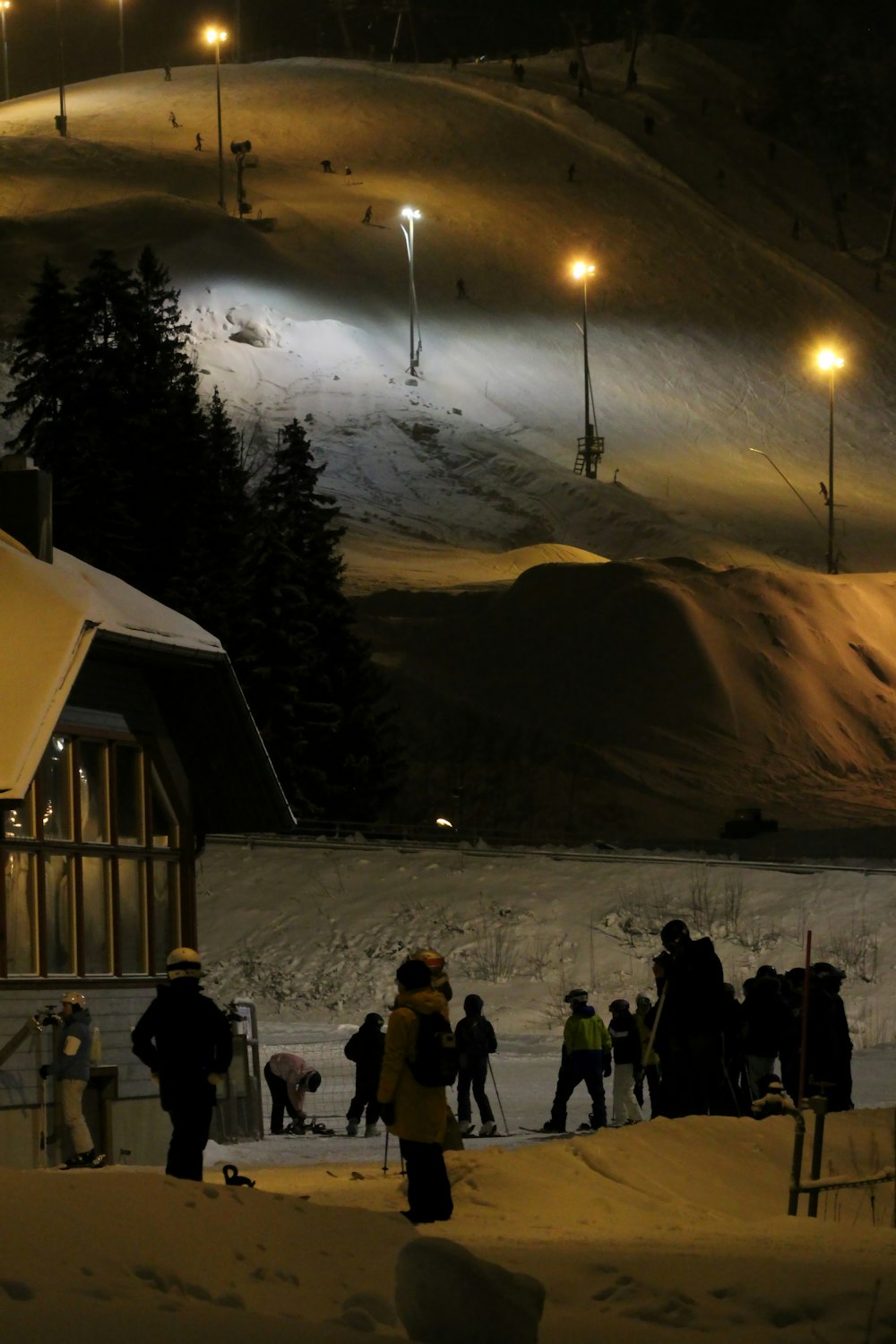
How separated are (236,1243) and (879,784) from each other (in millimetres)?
43490

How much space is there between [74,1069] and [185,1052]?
406 centimetres

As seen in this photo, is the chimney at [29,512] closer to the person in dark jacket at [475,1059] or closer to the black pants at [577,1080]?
the person in dark jacket at [475,1059]

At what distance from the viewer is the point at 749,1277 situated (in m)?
8.98

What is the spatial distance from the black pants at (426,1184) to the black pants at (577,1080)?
705 centimetres

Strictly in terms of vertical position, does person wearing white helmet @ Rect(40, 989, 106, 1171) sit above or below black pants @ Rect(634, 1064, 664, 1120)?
above

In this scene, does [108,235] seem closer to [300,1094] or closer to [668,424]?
[668,424]

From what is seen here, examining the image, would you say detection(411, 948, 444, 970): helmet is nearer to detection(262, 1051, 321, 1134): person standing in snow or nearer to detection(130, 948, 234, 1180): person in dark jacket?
detection(130, 948, 234, 1180): person in dark jacket

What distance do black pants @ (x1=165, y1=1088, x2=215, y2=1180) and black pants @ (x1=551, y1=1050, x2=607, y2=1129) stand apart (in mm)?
7190

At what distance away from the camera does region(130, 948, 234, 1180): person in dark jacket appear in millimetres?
11320

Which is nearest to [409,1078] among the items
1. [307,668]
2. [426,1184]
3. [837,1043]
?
[426,1184]

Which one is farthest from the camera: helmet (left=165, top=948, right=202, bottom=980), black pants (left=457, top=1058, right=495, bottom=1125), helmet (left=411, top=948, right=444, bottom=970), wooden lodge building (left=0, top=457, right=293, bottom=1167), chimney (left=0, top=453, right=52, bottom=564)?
black pants (left=457, top=1058, right=495, bottom=1125)

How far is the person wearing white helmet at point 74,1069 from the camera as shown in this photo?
15078mm

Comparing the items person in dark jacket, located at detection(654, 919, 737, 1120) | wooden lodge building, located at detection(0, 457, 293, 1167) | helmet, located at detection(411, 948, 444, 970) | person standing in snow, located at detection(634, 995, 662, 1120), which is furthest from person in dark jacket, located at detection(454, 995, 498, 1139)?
helmet, located at detection(411, 948, 444, 970)

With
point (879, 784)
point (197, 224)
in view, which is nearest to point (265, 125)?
point (197, 224)
